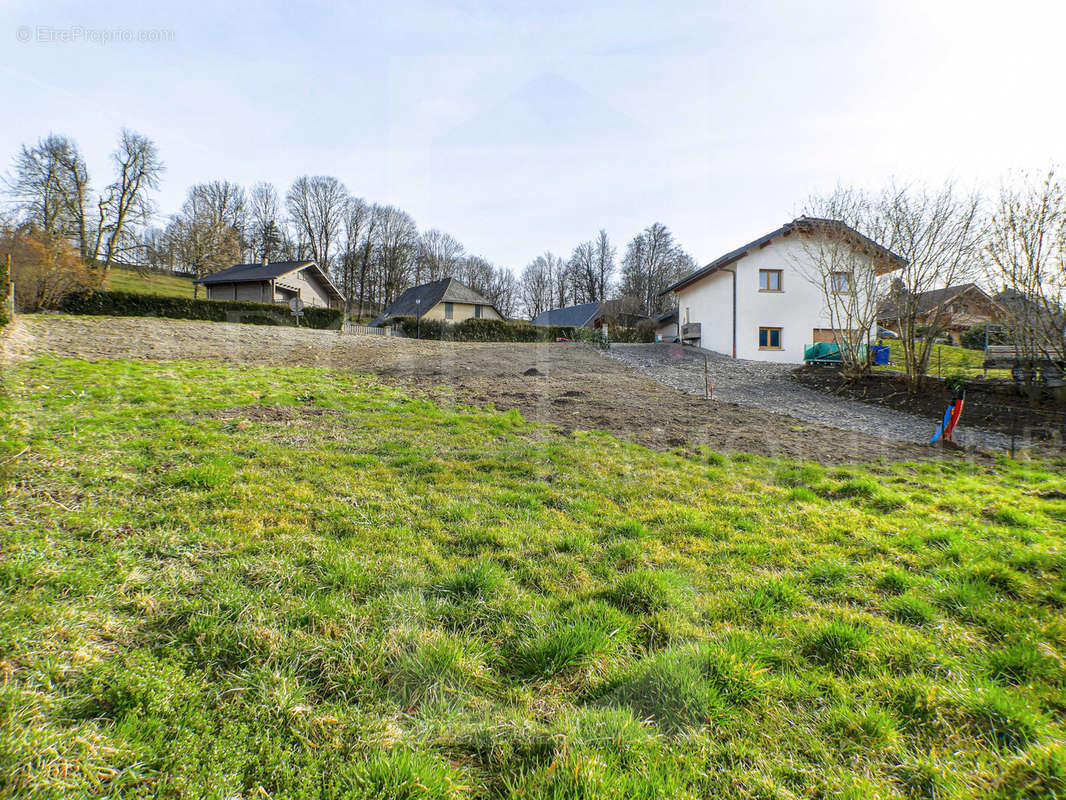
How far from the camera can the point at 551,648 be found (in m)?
2.42

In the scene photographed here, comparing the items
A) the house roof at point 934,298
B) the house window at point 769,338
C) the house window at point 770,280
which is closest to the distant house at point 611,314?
the house window at point 770,280

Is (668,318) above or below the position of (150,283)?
below

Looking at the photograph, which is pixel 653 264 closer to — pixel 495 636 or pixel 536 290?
pixel 536 290

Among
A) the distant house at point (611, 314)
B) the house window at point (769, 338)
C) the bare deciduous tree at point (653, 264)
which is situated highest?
the bare deciduous tree at point (653, 264)

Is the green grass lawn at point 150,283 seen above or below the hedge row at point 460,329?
above

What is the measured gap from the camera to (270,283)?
109ft

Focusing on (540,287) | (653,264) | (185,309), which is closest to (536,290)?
(540,287)

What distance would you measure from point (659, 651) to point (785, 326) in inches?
1061

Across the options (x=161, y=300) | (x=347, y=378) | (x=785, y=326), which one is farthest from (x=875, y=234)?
(x=161, y=300)

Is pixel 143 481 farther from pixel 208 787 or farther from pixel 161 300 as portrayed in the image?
pixel 161 300

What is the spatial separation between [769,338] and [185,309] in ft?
103

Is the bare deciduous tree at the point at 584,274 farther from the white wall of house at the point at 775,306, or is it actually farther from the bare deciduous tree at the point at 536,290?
the white wall of house at the point at 775,306

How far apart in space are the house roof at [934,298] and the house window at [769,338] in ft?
29.2

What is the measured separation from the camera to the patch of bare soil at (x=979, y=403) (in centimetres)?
1061
